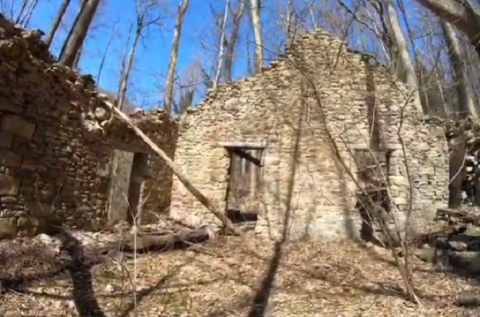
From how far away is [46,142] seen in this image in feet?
20.4

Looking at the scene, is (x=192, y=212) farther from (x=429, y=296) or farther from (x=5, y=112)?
(x=429, y=296)

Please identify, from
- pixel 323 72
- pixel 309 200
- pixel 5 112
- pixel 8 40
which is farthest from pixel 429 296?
pixel 8 40

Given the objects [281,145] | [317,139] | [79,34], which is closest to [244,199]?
[281,145]

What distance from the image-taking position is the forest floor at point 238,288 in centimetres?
426

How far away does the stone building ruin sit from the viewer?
7316 millimetres

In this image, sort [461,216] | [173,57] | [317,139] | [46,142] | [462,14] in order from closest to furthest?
[462,14], [46,142], [461,216], [317,139], [173,57]

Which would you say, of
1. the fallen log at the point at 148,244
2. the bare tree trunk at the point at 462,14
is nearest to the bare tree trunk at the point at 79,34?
the fallen log at the point at 148,244

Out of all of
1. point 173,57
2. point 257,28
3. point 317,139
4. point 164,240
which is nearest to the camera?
point 164,240

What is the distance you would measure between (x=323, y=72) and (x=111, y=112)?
4.68 m

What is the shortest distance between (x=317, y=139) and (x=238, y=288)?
437 centimetres

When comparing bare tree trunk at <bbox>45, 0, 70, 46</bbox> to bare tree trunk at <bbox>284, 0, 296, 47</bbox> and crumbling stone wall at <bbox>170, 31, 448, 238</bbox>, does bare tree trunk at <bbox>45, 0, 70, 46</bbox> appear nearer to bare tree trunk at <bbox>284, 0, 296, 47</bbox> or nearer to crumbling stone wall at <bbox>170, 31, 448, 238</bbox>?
crumbling stone wall at <bbox>170, 31, 448, 238</bbox>

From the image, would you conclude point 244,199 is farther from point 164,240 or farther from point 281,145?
point 164,240

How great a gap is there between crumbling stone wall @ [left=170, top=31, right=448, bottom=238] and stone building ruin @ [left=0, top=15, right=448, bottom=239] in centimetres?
2

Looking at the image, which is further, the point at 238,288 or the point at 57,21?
the point at 57,21
